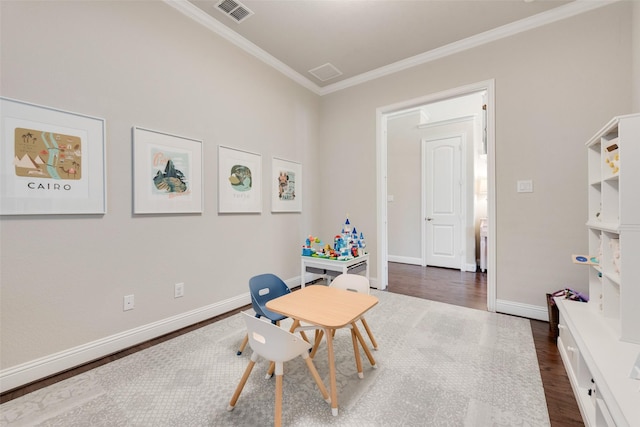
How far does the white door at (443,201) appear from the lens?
185 inches

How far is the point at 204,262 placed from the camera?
257 cm

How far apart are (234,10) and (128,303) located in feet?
8.87

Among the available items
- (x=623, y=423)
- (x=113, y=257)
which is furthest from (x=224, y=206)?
(x=623, y=423)

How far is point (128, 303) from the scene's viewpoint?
2.05 metres

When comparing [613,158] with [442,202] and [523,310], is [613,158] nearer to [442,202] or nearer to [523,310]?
[523,310]

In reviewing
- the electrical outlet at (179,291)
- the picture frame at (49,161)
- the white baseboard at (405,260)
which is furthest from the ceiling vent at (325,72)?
the white baseboard at (405,260)

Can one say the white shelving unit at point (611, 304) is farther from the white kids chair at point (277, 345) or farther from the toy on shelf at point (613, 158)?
the white kids chair at point (277, 345)

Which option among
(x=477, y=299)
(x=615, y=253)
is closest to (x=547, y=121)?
(x=615, y=253)

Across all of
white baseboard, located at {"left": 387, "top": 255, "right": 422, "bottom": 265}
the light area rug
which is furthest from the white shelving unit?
white baseboard, located at {"left": 387, "top": 255, "right": 422, "bottom": 265}

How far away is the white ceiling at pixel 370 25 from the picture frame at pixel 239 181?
1208 mm

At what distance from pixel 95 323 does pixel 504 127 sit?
3.98 metres

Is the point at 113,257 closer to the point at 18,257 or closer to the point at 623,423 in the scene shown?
the point at 18,257

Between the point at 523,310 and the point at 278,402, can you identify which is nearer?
the point at 278,402

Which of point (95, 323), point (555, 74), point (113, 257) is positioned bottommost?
point (95, 323)
